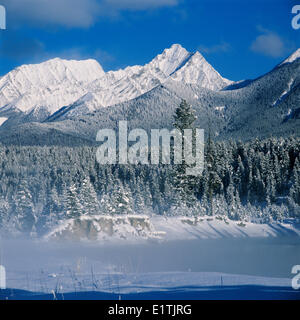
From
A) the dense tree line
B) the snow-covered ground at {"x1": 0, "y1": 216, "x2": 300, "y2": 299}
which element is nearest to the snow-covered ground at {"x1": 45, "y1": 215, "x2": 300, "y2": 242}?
the snow-covered ground at {"x1": 0, "y1": 216, "x2": 300, "y2": 299}

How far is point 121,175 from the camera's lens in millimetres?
77750

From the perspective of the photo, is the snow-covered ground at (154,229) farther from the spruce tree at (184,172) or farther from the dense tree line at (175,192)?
the spruce tree at (184,172)

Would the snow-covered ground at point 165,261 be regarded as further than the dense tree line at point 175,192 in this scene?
No

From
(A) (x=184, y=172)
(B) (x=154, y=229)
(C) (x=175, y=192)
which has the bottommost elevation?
(B) (x=154, y=229)

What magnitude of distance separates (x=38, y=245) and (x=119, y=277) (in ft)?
30.4

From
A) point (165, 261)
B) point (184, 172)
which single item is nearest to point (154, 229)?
point (165, 261)

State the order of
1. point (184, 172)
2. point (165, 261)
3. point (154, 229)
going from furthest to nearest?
point (184, 172)
point (154, 229)
point (165, 261)

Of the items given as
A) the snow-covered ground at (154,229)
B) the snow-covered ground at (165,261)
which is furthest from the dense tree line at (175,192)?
the snow-covered ground at (165,261)

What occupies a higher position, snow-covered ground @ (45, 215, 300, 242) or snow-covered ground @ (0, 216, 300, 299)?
snow-covered ground @ (45, 215, 300, 242)

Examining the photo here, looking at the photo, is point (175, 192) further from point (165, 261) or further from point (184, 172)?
point (165, 261)

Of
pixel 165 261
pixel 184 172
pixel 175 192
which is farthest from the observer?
pixel 175 192

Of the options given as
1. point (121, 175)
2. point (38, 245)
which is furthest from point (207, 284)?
point (121, 175)

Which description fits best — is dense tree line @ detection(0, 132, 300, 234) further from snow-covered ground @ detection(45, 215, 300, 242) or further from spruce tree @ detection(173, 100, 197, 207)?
snow-covered ground @ detection(45, 215, 300, 242)
